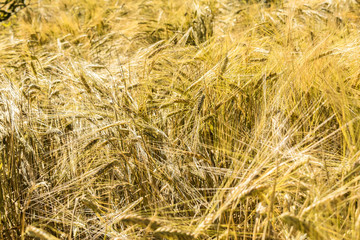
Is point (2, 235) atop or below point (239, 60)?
below

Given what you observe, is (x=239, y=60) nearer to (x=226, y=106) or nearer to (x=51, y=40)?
(x=226, y=106)

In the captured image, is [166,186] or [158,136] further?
[158,136]

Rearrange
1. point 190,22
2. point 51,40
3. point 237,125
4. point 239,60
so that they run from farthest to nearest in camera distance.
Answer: point 51,40
point 190,22
point 239,60
point 237,125

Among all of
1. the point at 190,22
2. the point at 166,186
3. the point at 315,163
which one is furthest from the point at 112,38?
the point at 315,163

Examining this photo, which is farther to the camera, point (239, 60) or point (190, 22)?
point (190, 22)

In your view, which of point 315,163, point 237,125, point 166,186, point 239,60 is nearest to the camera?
point 315,163

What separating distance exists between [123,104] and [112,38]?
5.50ft

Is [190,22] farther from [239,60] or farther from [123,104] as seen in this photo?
[123,104]

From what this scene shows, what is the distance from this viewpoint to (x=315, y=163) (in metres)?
0.74

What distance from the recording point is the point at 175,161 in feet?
3.26

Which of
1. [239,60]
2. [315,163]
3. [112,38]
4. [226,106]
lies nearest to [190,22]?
[112,38]

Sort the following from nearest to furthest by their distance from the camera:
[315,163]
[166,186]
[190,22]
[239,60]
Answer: [315,163] → [166,186] → [239,60] → [190,22]

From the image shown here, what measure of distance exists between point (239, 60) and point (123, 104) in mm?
508

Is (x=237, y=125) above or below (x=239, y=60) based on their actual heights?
below
